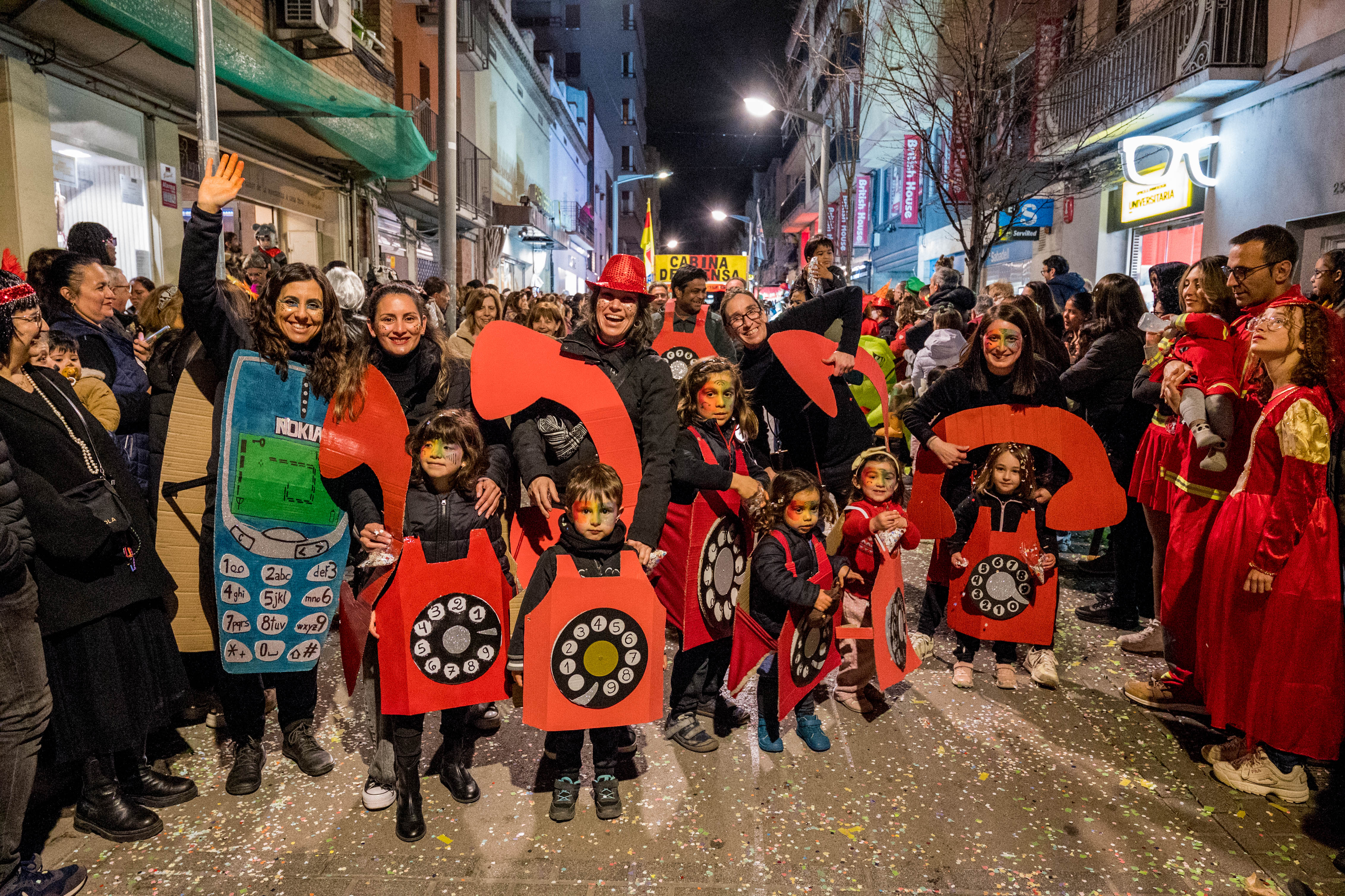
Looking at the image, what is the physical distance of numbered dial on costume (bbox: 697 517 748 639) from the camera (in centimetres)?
353

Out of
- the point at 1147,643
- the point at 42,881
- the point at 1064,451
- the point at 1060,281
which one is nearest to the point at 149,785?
the point at 42,881

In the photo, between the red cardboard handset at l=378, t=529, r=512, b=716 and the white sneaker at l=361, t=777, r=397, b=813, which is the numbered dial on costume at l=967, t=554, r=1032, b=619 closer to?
the red cardboard handset at l=378, t=529, r=512, b=716

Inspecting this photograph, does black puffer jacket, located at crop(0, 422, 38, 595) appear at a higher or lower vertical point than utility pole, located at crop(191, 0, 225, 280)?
lower

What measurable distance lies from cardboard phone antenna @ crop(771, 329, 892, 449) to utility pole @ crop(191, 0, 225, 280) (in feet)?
13.5

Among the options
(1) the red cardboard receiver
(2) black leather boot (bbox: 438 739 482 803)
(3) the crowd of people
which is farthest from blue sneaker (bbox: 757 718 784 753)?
(2) black leather boot (bbox: 438 739 482 803)

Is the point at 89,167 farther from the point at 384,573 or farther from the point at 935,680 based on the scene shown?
the point at 935,680

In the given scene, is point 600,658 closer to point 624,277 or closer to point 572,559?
point 572,559

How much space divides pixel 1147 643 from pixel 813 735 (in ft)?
7.66

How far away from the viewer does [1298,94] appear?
9.91 metres

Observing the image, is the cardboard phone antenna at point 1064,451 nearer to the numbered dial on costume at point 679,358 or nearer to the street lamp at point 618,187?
the numbered dial on costume at point 679,358

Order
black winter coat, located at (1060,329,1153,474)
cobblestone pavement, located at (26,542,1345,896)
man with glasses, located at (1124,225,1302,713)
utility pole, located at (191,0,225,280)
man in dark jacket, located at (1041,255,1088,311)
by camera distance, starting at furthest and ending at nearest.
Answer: man in dark jacket, located at (1041,255,1088,311)
utility pole, located at (191,0,225,280)
black winter coat, located at (1060,329,1153,474)
man with glasses, located at (1124,225,1302,713)
cobblestone pavement, located at (26,542,1345,896)

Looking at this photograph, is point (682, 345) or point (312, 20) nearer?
point (682, 345)

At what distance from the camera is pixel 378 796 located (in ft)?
10.3

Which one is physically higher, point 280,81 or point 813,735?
point 280,81
